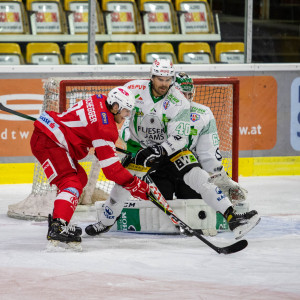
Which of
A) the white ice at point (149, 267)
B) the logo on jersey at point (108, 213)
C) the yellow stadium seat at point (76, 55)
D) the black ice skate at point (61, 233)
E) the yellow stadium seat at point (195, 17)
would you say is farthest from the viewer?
the yellow stadium seat at point (195, 17)

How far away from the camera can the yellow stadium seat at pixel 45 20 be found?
277 inches

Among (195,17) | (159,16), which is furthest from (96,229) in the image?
(195,17)

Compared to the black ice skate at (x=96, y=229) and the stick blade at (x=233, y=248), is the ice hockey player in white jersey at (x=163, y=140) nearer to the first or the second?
the black ice skate at (x=96, y=229)

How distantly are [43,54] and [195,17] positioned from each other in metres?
1.57

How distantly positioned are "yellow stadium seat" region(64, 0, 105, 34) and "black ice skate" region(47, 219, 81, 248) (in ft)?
10.6

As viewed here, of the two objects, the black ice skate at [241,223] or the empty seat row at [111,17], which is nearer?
the black ice skate at [241,223]

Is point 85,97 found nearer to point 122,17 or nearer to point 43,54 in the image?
point 43,54

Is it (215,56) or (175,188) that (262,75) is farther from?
(175,188)

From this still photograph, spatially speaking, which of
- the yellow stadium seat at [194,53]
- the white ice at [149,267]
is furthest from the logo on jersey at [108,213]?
the yellow stadium seat at [194,53]

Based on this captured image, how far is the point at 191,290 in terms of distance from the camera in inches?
128

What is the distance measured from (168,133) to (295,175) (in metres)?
3.24

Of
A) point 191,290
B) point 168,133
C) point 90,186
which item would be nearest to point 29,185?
point 90,186

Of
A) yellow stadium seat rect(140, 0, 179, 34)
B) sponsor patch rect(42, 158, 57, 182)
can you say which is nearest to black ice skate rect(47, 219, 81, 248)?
sponsor patch rect(42, 158, 57, 182)

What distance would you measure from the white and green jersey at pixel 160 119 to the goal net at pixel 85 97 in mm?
863
